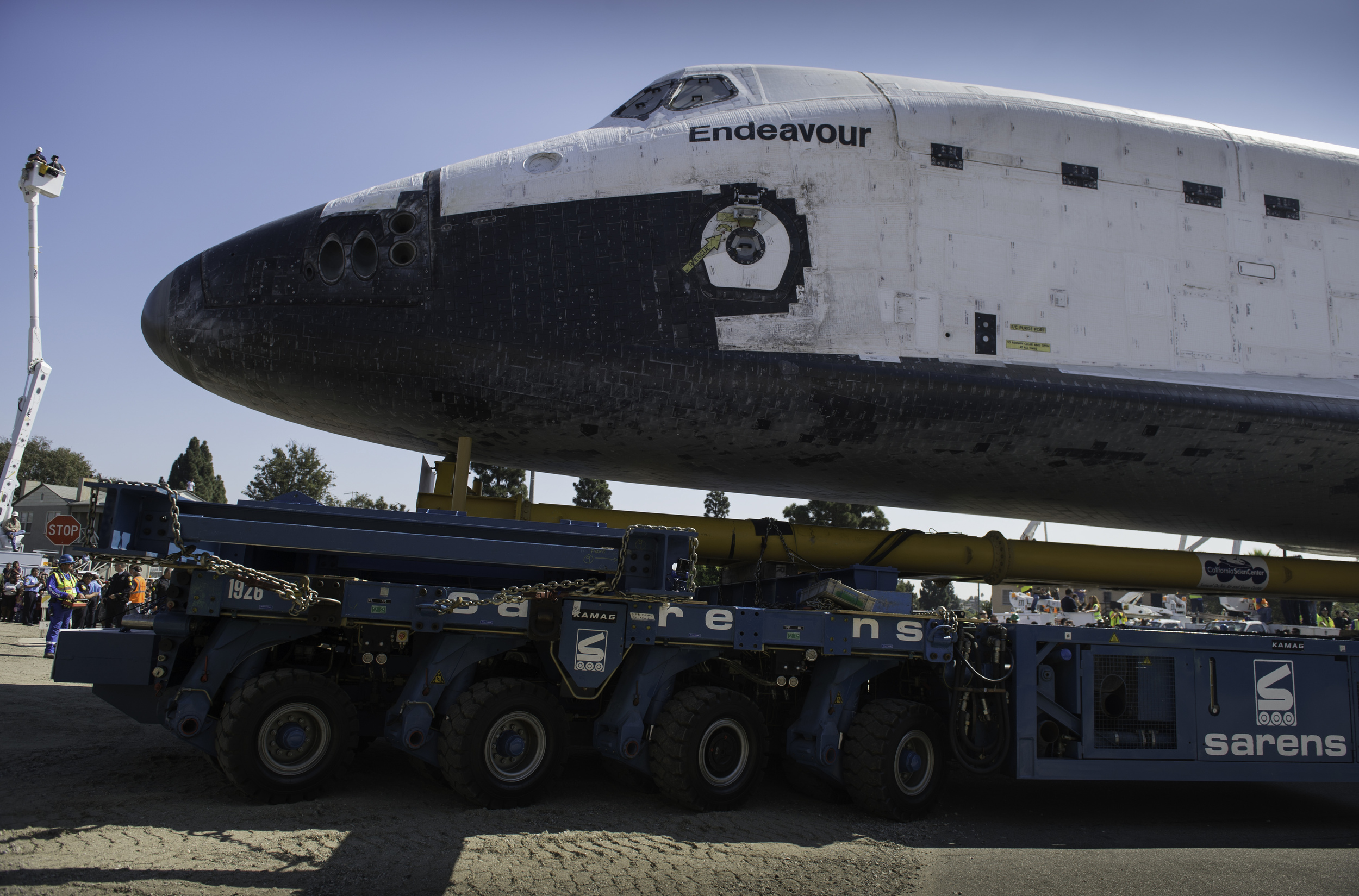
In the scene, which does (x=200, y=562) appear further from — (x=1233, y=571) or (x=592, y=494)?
(x=592, y=494)

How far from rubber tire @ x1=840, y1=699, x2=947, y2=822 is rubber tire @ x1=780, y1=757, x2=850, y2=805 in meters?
0.23

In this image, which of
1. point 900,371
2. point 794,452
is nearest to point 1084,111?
point 900,371

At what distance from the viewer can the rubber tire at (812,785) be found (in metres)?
6.91

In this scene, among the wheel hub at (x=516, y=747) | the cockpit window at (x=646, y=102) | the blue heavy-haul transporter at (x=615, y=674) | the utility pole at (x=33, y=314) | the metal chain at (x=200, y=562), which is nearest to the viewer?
the metal chain at (x=200, y=562)

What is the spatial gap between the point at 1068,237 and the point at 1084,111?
1.27 meters

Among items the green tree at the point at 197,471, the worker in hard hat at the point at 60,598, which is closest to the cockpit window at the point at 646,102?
the worker in hard hat at the point at 60,598

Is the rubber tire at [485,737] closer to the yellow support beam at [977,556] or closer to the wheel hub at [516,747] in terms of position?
the wheel hub at [516,747]

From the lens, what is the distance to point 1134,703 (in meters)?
7.00

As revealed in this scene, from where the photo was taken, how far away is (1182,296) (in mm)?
8148

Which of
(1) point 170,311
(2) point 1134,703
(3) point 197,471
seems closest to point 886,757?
(2) point 1134,703

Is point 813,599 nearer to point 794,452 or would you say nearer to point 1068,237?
point 794,452

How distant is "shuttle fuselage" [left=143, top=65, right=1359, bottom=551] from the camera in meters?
6.62

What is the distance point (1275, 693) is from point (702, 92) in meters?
6.81

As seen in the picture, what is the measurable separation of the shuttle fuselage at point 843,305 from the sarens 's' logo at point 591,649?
1.64 m
